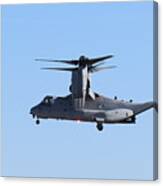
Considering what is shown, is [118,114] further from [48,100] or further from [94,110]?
[48,100]

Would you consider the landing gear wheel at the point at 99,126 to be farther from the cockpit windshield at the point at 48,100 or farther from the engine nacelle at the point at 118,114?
the cockpit windshield at the point at 48,100

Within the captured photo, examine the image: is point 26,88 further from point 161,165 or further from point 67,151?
point 161,165

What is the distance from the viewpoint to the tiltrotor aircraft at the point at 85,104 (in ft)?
11.0

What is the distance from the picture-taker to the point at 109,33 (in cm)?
337

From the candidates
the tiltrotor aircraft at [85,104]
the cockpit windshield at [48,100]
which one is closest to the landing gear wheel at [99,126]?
the tiltrotor aircraft at [85,104]

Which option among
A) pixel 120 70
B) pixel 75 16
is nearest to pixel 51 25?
pixel 75 16

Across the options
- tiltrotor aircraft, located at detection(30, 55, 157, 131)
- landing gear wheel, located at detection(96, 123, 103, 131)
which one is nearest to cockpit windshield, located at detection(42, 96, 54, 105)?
tiltrotor aircraft, located at detection(30, 55, 157, 131)

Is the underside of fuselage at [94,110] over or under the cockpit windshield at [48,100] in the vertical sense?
under

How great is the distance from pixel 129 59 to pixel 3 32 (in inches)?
22.7

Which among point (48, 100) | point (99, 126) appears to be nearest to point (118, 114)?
point (99, 126)

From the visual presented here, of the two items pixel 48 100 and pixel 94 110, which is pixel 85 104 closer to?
pixel 94 110

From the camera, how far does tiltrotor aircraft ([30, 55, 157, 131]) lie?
3354mm

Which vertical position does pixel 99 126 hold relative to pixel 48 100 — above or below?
below

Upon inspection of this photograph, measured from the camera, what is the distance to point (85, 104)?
339 cm
